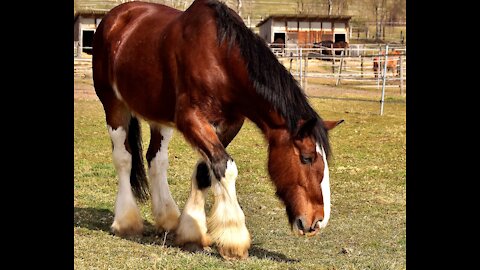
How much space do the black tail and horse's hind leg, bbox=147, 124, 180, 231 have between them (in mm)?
165

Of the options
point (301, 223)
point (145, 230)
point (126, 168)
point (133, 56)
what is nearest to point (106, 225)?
point (145, 230)

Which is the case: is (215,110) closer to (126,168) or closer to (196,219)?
(196,219)

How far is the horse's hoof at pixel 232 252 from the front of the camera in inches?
207

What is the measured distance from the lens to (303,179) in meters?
4.99

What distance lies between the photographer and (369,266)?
16.9 ft

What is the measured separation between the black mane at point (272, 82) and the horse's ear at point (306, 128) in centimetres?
5

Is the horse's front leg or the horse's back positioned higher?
the horse's back

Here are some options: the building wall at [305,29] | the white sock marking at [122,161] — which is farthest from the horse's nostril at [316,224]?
the building wall at [305,29]

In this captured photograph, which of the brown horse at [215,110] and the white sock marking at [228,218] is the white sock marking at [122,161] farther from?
the white sock marking at [228,218]

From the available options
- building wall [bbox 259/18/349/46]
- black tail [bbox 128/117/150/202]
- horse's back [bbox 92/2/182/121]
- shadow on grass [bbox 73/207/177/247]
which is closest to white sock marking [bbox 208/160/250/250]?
shadow on grass [bbox 73/207/177/247]

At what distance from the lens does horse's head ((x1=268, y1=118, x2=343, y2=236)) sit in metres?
4.92

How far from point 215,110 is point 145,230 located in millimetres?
1825

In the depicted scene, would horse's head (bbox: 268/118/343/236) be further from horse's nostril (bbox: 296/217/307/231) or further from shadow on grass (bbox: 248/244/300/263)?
shadow on grass (bbox: 248/244/300/263)
